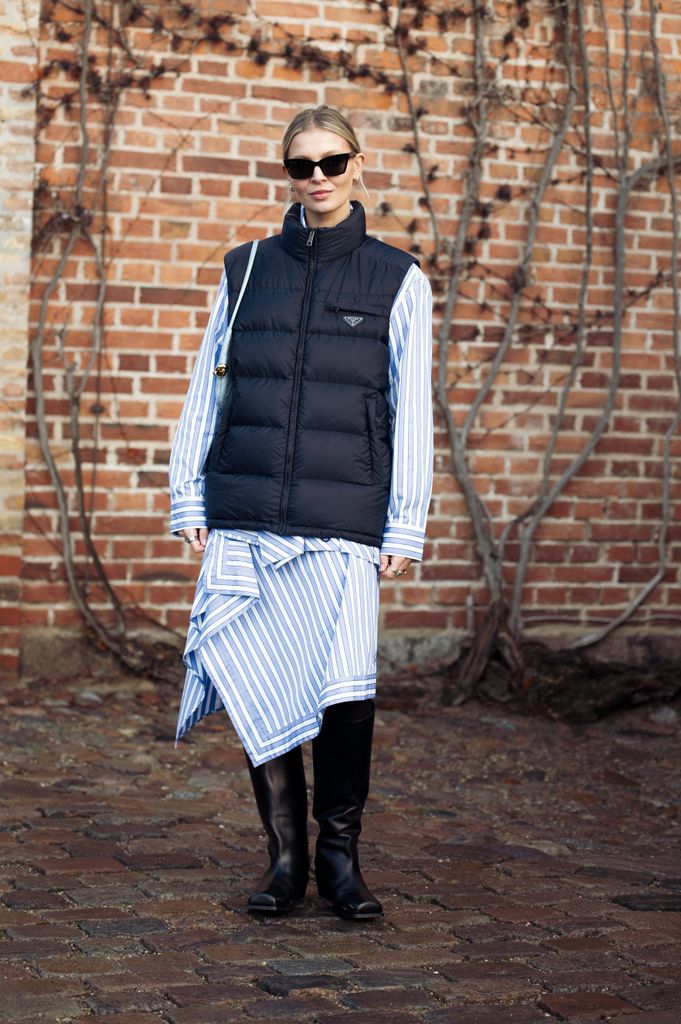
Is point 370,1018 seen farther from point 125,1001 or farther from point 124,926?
point 124,926

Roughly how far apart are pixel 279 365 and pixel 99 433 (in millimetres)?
2511

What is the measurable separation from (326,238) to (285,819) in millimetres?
1307

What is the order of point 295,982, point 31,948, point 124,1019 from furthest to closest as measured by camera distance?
point 31,948, point 295,982, point 124,1019

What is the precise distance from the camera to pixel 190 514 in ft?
10.8

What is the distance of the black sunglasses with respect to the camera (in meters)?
3.21

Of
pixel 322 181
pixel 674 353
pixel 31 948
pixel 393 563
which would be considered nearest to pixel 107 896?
pixel 31 948

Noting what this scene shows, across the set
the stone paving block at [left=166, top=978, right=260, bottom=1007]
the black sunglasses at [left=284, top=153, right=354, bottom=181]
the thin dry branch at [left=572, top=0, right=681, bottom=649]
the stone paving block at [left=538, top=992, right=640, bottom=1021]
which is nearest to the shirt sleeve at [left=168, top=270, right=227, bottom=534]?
the black sunglasses at [left=284, top=153, right=354, bottom=181]

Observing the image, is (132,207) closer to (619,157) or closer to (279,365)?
(619,157)

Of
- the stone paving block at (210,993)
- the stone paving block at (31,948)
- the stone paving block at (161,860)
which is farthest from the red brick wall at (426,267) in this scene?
the stone paving block at (210,993)

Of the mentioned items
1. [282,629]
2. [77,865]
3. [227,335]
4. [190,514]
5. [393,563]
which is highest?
[227,335]

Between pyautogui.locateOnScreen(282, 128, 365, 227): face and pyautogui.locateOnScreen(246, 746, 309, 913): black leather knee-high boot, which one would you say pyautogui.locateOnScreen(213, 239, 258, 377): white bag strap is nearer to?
pyautogui.locateOnScreen(282, 128, 365, 227): face

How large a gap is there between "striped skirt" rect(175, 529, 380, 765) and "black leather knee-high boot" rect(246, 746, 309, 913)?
81 mm

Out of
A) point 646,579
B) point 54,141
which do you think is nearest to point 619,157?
point 646,579

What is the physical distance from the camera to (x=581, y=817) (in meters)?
4.39
